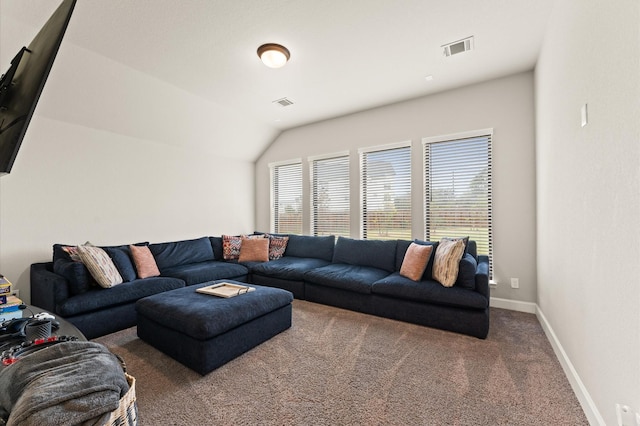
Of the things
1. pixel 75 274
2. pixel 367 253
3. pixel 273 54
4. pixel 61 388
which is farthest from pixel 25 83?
pixel 367 253

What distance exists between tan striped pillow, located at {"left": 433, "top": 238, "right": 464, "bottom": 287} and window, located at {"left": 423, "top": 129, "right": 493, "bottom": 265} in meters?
0.78

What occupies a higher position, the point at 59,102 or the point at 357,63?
the point at 357,63

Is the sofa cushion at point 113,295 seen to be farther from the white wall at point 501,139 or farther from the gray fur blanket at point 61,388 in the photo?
the white wall at point 501,139

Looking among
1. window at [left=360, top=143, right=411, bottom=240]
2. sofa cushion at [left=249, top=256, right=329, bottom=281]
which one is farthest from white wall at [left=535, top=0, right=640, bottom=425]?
sofa cushion at [left=249, top=256, right=329, bottom=281]

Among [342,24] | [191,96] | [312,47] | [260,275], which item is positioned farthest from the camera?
[260,275]

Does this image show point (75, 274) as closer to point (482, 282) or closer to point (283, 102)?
point (283, 102)

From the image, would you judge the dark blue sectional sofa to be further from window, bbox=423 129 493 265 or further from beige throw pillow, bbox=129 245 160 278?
window, bbox=423 129 493 265

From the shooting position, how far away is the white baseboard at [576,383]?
5.22ft

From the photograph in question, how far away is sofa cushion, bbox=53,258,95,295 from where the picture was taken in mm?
2805

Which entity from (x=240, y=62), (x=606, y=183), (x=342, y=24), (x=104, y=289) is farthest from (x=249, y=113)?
(x=606, y=183)

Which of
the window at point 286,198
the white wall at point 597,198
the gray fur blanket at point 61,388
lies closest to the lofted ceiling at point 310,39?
the white wall at point 597,198

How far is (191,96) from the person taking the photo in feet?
13.3

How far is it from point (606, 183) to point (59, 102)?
16.5 feet

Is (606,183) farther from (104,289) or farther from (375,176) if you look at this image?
(104,289)
